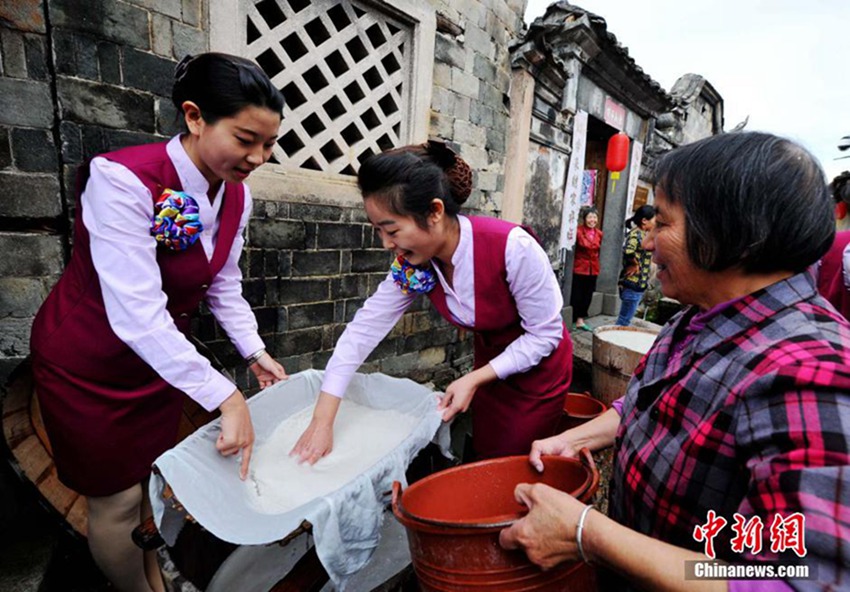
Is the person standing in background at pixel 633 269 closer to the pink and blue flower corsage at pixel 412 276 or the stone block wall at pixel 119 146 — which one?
the stone block wall at pixel 119 146

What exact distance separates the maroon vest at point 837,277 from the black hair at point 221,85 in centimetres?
288

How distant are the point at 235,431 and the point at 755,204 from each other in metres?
1.49

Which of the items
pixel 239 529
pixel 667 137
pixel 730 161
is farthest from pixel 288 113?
pixel 667 137

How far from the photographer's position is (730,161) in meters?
0.86

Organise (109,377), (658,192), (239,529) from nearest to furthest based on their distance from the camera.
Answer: (658,192)
(239,529)
(109,377)

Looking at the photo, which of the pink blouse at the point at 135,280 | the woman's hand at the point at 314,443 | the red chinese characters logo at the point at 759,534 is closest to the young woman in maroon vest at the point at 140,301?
the pink blouse at the point at 135,280

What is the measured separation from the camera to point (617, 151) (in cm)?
780

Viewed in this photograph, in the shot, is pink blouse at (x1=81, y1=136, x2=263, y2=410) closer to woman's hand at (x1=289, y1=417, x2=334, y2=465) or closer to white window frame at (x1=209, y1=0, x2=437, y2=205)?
woman's hand at (x1=289, y1=417, x2=334, y2=465)

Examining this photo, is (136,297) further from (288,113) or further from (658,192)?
(288,113)

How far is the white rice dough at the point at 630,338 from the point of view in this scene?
12.1ft

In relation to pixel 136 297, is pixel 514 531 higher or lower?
lower

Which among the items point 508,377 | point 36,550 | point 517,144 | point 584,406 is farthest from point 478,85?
point 36,550

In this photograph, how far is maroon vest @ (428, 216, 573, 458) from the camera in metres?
1.80

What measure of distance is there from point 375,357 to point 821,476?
3450mm
